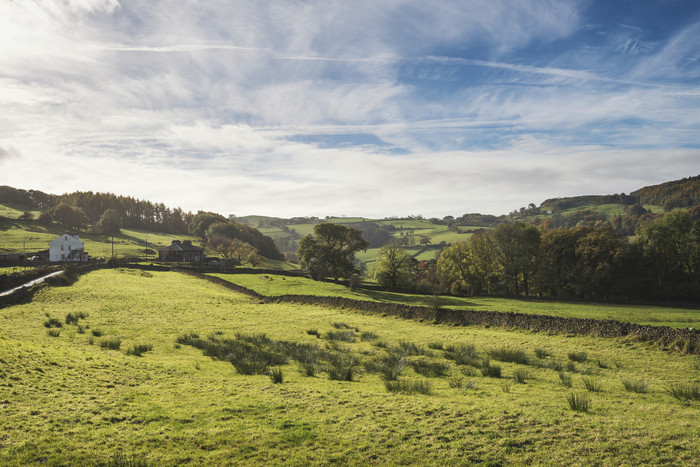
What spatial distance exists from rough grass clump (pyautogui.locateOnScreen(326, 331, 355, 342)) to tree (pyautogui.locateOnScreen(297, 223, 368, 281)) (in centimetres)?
3572

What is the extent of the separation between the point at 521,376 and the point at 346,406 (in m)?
7.66

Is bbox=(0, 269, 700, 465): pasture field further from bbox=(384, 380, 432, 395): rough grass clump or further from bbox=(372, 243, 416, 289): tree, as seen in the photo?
bbox=(372, 243, 416, 289): tree

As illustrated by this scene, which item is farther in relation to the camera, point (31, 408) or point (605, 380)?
point (605, 380)

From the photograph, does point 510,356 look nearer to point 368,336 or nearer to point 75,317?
point 368,336

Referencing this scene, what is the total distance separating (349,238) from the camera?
63.7 metres

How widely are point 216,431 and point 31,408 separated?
530cm

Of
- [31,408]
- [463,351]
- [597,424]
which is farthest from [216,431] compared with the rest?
[463,351]

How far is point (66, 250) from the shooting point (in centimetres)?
8088

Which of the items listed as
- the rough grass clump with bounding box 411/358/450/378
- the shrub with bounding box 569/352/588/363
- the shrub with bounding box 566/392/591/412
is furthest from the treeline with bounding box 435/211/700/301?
the shrub with bounding box 566/392/591/412

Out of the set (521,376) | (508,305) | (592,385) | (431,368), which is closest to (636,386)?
(592,385)

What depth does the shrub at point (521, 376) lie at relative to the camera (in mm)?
13927

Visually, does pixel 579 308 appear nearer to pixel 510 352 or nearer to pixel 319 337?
pixel 510 352

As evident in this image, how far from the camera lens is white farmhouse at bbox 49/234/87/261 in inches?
3113

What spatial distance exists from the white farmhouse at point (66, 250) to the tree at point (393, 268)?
67780mm
